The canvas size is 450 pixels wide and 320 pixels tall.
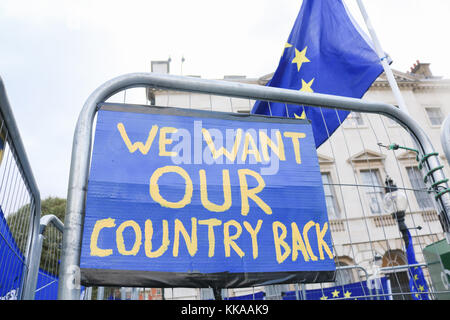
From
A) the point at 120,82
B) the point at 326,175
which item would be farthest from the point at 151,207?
the point at 326,175

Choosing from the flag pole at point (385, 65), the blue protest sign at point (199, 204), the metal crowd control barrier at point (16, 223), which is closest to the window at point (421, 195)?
the flag pole at point (385, 65)

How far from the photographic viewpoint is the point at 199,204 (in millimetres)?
1697

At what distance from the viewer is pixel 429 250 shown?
267 cm

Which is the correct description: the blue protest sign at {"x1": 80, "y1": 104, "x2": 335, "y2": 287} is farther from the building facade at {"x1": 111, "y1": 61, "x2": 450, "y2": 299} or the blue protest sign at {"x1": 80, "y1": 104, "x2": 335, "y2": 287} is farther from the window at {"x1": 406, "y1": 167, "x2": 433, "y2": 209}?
the building facade at {"x1": 111, "y1": 61, "x2": 450, "y2": 299}

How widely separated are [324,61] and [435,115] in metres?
18.4

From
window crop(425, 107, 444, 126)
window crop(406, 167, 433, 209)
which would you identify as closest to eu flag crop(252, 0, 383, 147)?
window crop(406, 167, 433, 209)

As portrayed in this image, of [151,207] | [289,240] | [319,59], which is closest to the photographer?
[151,207]

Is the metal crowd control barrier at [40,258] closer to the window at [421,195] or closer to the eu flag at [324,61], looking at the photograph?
the eu flag at [324,61]

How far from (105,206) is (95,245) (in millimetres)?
185

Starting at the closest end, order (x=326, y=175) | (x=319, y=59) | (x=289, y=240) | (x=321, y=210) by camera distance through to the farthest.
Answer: (x=289, y=240)
(x=321, y=210)
(x=319, y=59)
(x=326, y=175)

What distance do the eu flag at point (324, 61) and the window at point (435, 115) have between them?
58.1 ft

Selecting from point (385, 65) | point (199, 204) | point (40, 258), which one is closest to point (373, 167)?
point (385, 65)

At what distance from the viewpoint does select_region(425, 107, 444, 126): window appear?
19156mm

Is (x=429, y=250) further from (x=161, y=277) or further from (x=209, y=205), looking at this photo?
(x=161, y=277)
